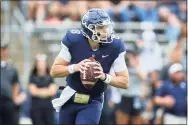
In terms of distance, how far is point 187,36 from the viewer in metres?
13.4

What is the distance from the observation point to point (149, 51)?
43.1 ft

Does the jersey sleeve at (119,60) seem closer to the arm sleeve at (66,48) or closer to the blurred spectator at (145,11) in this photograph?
the arm sleeve at (66,48)

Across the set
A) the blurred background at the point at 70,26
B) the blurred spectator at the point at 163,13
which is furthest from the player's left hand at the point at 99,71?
the blurred spectator at the point at 163,13

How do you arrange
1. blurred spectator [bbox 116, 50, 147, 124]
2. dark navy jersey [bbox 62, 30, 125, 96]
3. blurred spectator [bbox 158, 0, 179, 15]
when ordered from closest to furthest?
dark navy jersey [bbox 62, 30, 125, 96] < blurred spectator [bbox 116, 50, 147, 124] < blurred spectator [bbox 158, 0, 179, 15]

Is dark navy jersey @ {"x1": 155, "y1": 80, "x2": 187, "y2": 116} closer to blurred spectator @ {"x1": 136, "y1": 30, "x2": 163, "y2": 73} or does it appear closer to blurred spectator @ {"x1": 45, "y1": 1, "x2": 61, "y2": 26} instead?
blurred spectator @ {"x1": 136, "y1": 30, "x2": 163, "y2": 73}

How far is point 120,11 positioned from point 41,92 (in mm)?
3726

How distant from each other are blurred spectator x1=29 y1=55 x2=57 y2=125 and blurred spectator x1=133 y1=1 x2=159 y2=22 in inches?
145

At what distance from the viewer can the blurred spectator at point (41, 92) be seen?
11.3m

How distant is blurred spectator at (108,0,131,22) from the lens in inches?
558

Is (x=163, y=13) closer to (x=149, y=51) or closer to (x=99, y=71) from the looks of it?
(x=149, y=51)

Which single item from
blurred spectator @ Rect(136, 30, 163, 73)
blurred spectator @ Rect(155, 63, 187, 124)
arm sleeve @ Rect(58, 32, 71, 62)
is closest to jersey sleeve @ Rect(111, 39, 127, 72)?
arm sleeve @ Rect(58, 32, 71, 62)

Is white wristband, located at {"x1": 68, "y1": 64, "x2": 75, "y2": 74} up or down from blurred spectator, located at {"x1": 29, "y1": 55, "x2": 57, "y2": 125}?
up

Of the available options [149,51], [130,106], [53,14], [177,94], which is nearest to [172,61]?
[177,94]

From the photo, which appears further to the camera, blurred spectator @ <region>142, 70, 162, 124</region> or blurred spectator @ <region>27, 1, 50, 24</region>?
blurred spectator @ <region>27, 1, 50, 24</region>
